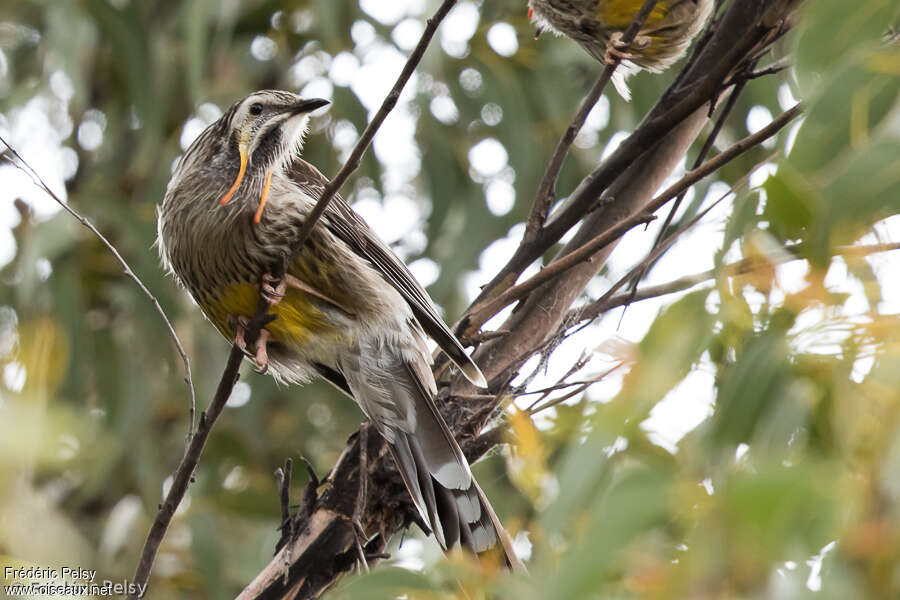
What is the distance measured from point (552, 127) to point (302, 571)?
2580mm

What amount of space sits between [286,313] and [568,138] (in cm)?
81

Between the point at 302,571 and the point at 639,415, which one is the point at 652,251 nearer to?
the point at 302,571

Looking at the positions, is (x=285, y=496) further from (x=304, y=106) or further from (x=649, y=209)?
(x=304, y=106)

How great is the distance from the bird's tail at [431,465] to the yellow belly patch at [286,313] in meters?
0.20

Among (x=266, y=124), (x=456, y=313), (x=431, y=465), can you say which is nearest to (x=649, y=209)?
(x=431, y=465)

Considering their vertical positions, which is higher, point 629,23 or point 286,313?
point 629,23

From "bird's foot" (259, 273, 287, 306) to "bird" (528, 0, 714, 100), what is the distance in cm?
108

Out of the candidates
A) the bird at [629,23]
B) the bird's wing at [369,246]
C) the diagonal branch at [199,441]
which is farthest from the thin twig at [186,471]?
the bird at [629,23]

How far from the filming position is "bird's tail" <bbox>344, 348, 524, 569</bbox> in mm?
2143

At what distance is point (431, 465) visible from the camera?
7.38 feet

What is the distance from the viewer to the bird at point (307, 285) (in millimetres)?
2281

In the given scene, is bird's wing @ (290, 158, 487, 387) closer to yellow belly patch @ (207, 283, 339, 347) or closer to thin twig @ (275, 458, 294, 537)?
yellow belly patch @ (207, 283, 339, 347)

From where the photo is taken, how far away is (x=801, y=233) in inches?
47.4

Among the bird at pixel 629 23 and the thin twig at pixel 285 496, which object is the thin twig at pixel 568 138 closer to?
the bird at pixel 629 23
